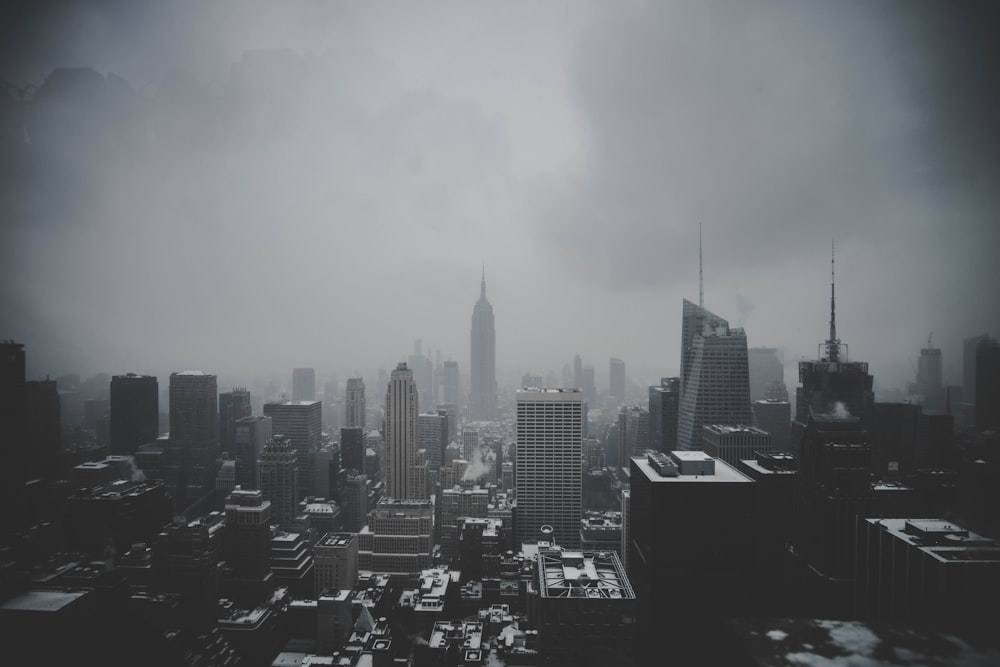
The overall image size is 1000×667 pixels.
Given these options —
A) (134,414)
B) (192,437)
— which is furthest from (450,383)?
(134,414)

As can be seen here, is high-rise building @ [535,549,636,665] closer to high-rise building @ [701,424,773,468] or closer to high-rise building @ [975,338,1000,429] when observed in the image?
high-rise building @ [975,338,1000,429]

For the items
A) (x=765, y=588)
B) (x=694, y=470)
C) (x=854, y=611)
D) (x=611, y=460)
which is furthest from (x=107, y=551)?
(x=611, y=460)

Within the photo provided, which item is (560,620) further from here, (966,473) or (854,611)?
(966,473)

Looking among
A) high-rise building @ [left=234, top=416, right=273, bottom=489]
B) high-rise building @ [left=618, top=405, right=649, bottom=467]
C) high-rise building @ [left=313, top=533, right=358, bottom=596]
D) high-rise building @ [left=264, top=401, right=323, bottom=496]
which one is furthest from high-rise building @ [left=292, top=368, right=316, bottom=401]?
high-rise building @ [left=618, top=405, right=649, bottom=467]

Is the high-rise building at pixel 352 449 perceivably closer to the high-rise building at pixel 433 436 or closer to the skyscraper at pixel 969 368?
the high-rise building at pixel 433 436

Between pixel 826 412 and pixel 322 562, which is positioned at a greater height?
pixel 826 412

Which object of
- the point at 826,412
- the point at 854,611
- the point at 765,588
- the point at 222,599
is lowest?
the point at 222,599

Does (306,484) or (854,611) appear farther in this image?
(306,484)
